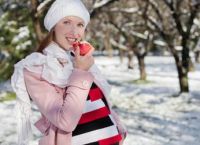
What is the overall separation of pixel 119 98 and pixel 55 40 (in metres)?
10.9

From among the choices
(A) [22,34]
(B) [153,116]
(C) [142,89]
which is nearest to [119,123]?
(B) [153,116]

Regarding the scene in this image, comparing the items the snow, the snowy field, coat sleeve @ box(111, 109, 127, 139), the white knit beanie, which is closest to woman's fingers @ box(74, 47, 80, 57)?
the white knit beanie

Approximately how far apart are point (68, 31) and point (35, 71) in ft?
0.81

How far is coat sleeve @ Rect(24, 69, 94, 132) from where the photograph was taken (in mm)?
1753

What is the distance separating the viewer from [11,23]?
607 inches

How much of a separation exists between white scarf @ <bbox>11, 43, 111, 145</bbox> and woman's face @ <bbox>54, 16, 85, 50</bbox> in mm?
34

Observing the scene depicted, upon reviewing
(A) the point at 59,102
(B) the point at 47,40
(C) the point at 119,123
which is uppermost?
(B) the point at 47,40

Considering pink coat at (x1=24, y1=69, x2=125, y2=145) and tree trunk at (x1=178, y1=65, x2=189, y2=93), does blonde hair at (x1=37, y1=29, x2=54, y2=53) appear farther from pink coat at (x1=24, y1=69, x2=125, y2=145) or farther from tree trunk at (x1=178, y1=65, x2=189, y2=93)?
tree trunk at (x1=178, y1=65, x2=189, y2=93)

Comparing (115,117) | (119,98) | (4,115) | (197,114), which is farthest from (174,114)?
(115,117)

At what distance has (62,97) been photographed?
6.03ft

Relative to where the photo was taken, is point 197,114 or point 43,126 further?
point 197,114

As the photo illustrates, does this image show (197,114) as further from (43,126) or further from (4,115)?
(43,126)

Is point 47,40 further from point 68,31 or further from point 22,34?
point 22,34

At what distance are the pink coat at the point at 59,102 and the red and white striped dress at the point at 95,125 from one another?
80 mm
